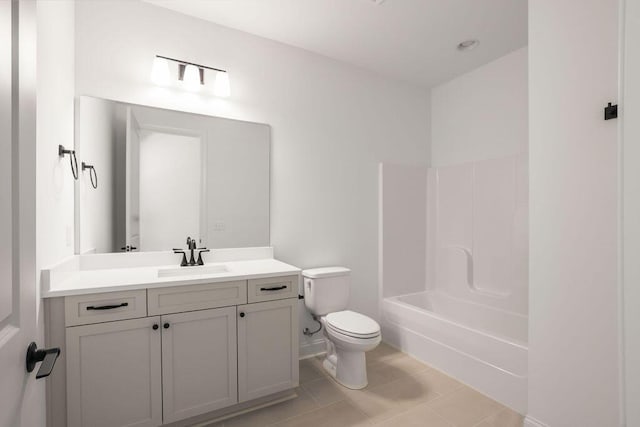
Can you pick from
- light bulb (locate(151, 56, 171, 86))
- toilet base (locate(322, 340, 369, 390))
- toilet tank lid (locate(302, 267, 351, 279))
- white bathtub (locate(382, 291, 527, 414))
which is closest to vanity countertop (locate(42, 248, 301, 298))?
toilet tank lid (locate(302, 267, 351, 279))

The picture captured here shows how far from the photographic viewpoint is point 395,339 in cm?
289

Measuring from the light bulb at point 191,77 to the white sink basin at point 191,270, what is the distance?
129cm

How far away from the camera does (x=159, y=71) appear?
209 cm

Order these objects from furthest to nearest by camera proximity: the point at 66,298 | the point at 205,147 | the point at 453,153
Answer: the point at 453,153, the point at 205,147, the point at 66,298

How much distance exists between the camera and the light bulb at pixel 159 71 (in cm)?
208

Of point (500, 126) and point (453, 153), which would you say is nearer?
point (500, 126)

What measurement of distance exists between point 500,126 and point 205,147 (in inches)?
101

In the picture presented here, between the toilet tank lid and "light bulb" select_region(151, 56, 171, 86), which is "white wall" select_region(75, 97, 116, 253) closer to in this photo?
Result: "light bulb" select_region(151, 56, 171, 86)

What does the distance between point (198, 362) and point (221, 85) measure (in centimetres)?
187

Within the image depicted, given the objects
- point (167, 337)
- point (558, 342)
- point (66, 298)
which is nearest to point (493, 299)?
point (558, 342)

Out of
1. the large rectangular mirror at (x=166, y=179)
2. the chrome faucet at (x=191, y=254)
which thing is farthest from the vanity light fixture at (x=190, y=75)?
the chrome faucet at (x=191, y=254)

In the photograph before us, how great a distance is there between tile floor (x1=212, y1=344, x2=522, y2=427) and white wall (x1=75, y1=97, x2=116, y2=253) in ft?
4.56

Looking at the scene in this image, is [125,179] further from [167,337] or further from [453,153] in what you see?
[453,153]

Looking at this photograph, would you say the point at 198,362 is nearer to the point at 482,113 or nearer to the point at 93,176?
the point at 93,176
